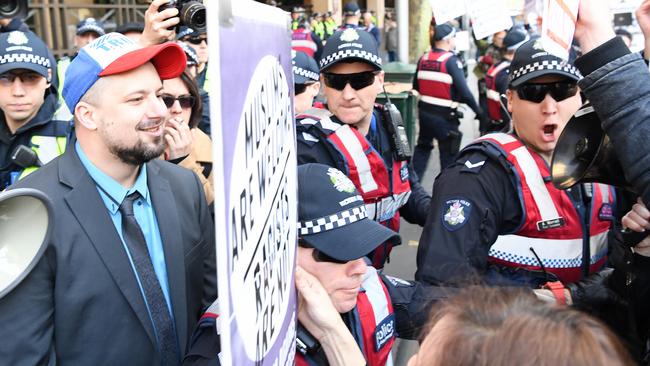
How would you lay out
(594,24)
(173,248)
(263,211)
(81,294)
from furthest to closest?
(173,248), (81,294), (594,24), (263,211)

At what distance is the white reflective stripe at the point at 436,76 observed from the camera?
7.76 m

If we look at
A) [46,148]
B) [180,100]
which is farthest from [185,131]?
[46,148]

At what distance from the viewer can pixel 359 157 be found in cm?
336

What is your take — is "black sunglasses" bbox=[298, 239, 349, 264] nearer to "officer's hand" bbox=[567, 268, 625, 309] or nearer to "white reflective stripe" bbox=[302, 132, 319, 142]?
"officer's hand" bbox=[567, 268, 625, 309]

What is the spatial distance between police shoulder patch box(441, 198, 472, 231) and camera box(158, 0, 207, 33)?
1.18 m

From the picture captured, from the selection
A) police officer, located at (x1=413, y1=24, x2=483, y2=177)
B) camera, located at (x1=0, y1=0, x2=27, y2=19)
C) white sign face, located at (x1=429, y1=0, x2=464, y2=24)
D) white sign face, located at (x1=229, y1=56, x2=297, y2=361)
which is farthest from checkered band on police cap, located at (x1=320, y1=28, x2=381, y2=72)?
police officer, located at (x1=413, y1=24, x2=483, y2=177)

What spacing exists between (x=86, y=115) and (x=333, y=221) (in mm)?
824

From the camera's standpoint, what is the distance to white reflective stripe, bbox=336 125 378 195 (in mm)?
3330

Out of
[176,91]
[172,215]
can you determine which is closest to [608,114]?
[172,215]

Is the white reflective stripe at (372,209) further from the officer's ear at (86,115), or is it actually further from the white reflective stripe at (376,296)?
the officer's ear at (86,115)

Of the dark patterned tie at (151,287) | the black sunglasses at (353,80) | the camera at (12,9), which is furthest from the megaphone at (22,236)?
the camera at (12,9)

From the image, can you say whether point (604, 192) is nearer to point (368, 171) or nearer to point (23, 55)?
point (368, 171)

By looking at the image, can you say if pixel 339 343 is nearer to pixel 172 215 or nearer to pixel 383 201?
pixel 172 215

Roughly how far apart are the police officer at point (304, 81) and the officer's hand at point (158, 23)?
6.70 ft
